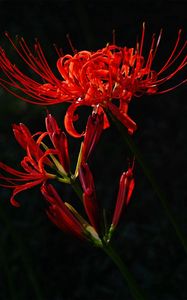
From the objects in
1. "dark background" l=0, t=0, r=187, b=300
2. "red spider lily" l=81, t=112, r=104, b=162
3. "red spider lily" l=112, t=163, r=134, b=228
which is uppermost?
"red spider lily" l=81, t=112, r=104, b=162

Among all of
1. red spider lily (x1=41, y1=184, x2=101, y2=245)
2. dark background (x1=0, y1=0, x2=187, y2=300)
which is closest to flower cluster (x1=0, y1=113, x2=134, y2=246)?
red spider lily (x1=41, y1=184, x2=101, y2=245)

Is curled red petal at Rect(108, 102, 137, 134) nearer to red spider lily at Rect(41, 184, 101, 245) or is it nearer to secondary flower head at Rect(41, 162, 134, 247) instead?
secondary flower head at Rect(41, 162, 134, 247)

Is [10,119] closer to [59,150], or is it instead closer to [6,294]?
[6,294]

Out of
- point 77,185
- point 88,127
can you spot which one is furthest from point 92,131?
point 77,185

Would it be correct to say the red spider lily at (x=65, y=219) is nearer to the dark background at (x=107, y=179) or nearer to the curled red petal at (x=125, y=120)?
the curled red petal at (x=125, y=120)

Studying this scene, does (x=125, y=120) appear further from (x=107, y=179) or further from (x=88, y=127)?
(x=107, y=179)

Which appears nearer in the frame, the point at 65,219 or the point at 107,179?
the point at 65,219
